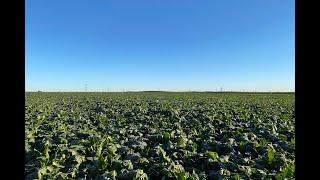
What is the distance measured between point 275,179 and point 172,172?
2.15m

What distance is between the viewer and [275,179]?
6.29 meters

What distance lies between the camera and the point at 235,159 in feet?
24.9

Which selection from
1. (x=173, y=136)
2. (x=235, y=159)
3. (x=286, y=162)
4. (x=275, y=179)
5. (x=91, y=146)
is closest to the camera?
(x=275, y=179)
